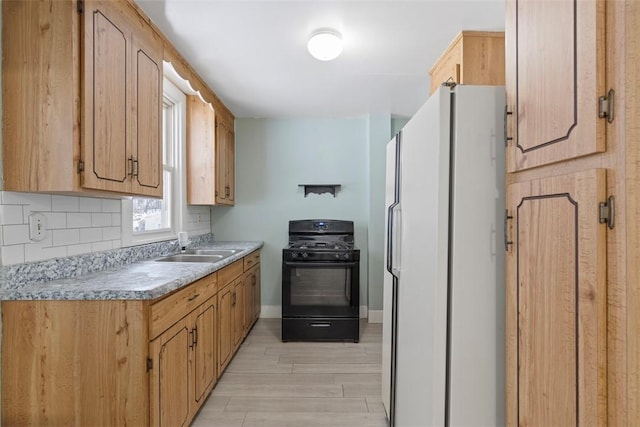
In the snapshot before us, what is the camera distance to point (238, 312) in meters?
3.08

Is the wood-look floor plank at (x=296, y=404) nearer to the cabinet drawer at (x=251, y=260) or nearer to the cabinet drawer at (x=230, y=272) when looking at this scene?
the cabinet drawer at (x=230, y=272)

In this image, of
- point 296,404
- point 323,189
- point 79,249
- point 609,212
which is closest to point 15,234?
point 79,249

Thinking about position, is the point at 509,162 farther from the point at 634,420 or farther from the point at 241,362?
the point at 241,362

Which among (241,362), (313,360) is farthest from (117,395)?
(313,360)

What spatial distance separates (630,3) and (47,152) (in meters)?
1.89

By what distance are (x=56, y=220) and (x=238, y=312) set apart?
1.69 m

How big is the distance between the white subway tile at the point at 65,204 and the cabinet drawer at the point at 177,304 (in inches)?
27.7

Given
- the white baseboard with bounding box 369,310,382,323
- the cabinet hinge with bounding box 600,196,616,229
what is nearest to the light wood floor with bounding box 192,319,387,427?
the white baseboard with bounding box 369,310,382,323

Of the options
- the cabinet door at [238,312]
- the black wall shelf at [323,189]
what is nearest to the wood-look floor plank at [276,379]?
the cabinet door at [238,312]

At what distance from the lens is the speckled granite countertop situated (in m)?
1.42

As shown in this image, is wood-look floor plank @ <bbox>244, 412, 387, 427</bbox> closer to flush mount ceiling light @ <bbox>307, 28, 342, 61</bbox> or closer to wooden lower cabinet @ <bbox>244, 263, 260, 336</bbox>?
wooden lower cabinet @ <bbox>244, 263, 260, 336</bbox>

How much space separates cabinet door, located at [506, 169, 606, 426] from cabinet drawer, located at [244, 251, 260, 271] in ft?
8.48

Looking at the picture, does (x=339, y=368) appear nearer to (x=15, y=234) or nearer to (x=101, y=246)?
(x=101, y=246)

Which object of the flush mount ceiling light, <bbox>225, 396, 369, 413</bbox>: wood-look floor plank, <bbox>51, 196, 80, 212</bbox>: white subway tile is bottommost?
<bbox>225, 396, 369, 413</bbox>: wood-look floor plank
